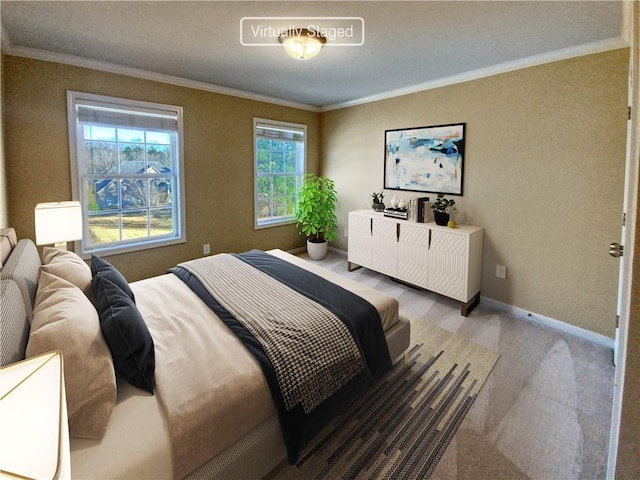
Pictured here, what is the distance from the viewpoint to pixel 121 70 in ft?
10.1

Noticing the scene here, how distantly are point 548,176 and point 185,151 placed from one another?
12.3 ft

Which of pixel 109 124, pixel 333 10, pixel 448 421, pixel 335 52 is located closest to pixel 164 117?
pixel 109 124

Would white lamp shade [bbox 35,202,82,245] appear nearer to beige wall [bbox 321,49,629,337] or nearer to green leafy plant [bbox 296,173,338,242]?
green leafy plant [bbox 296,173,338,242]

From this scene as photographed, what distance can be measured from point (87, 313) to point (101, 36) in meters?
2.32

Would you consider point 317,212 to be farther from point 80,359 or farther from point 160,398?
point 80,359

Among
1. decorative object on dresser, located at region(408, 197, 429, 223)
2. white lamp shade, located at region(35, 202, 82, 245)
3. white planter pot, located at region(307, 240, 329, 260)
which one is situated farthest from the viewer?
white planter pot, located at region(307, 240, 329, 260)

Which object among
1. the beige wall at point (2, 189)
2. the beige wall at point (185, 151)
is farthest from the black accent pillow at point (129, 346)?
the beige wall at point (185, 151)

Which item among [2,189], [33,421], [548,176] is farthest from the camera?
[548,176]

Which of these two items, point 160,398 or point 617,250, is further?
point 617,250

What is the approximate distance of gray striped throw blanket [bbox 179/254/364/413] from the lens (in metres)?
1.42

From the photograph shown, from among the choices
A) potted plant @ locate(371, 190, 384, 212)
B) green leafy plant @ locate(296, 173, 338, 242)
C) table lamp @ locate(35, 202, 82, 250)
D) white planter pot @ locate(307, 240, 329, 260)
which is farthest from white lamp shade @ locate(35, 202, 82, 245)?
potted plant @ locate(371, 190, 384, 212)

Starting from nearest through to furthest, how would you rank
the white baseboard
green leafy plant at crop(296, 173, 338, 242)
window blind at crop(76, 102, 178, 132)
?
the white baseboard < window blind at crop(76, 102, 178, 132) < green leafy plant at crop(296, 173, 338, 242)

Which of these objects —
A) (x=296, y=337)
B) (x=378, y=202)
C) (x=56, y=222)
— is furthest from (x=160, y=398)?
(x=378, y=202)

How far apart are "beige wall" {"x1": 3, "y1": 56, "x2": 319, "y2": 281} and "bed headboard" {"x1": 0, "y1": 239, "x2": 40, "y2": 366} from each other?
1333mm
